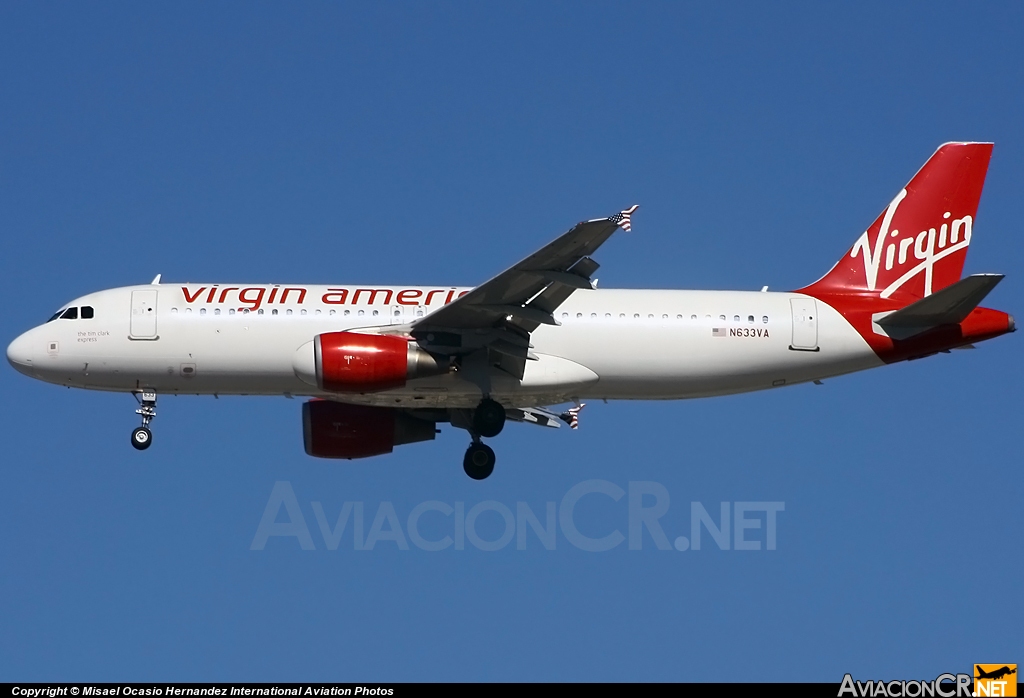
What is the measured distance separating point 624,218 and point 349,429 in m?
12.5

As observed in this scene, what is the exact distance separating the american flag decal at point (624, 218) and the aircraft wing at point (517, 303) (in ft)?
1.25

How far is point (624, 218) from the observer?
1303 inches

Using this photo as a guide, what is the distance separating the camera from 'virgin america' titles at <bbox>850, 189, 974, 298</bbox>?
42.7 m

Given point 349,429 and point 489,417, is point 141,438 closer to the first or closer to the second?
point 349,429

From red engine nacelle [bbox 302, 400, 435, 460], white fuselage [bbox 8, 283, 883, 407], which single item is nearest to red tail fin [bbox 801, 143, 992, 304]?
white fuselage [bbox 8, 283, 883, 407]

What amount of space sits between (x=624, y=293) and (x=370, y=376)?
7.39m

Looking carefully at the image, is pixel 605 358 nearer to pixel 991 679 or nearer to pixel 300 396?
pixel 300 396

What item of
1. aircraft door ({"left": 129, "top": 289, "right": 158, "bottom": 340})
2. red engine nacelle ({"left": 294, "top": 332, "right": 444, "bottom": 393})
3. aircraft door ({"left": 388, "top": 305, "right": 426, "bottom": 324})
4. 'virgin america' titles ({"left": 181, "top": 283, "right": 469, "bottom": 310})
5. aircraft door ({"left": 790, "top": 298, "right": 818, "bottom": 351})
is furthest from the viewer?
aircraft door ({"left": 790, "top": 298, "right": 818, "bottom": 351})

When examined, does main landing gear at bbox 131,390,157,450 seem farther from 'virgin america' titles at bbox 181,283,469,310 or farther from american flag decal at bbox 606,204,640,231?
american flag decal at bbox 606,204,640,231

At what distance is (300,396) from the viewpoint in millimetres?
40438

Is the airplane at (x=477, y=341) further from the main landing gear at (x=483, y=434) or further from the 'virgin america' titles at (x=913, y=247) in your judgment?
the 'virgin america' titles at (x=913, y=247)

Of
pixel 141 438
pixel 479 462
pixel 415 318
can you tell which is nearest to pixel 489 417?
pixel 479 462

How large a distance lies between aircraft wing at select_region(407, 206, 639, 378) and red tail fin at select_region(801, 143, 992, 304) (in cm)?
853

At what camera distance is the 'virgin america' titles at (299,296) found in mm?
40000
